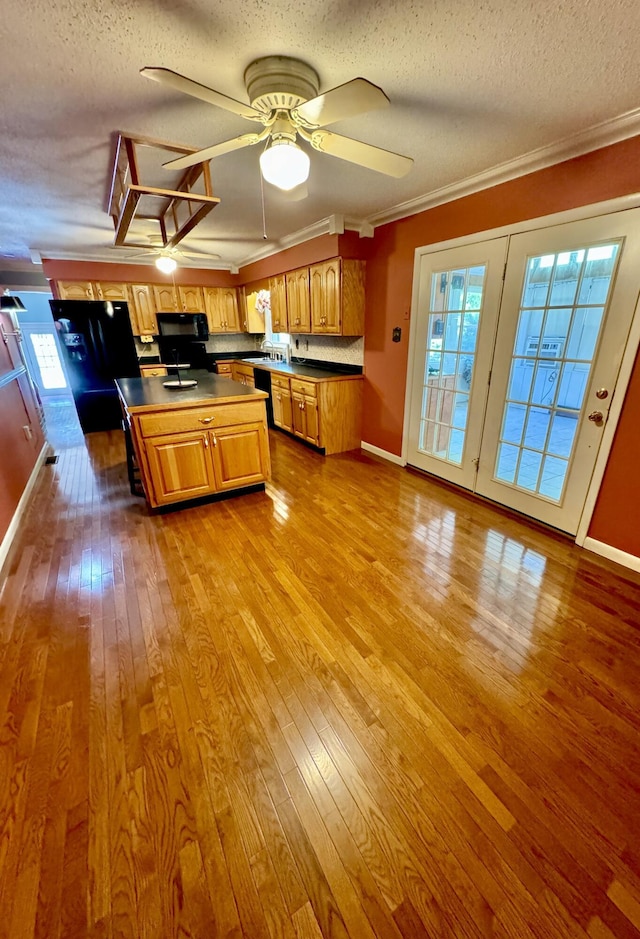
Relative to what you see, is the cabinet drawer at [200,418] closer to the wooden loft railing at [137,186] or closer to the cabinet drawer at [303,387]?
the cabinet drawer at [303,387]

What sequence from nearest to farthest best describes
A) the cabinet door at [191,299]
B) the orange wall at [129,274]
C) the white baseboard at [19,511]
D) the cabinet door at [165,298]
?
the white baseboard at [19,511]
the orange wall at [129,274]
the cabinet door at [165,298]
the cabinet door at [191,299]

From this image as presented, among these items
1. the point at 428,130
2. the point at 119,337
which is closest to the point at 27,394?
the point at 119,337

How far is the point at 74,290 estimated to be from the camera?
5.10m

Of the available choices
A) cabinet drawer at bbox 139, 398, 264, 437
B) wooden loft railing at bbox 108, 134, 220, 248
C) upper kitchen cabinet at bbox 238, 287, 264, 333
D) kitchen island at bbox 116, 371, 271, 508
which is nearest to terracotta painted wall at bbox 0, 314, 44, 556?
kitchen island at bbox 116, 371, 271, 508

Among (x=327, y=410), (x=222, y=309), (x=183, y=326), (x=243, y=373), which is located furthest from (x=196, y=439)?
(x=222, y=309)

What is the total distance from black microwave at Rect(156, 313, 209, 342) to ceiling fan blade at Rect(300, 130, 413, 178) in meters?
4.64

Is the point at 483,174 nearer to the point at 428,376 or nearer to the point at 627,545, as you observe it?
the point at 428,376

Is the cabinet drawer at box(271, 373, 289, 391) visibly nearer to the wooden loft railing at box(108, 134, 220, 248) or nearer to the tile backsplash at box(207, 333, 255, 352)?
the wooden loft railing at box(108, 134, 220, 248)

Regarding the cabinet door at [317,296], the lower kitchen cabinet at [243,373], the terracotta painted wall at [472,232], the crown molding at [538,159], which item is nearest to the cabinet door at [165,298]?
the lower kitchen cabinet at [243,373]

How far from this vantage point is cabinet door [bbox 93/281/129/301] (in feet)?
17.2

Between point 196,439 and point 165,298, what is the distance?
13.2 feet

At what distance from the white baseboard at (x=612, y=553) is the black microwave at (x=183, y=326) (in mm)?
5685

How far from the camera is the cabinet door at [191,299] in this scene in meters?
5.89

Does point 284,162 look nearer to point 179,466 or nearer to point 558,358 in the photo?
point 558,358
